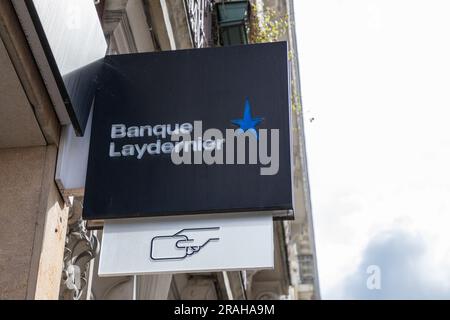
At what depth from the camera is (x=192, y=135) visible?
6.50 metres

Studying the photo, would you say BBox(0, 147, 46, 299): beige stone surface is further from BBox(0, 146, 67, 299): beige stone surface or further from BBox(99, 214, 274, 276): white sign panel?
BBox(99, 214, 274, 276): white sign panel

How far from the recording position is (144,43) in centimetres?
955

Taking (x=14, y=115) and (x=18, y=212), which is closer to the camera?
(x=18, y=212)

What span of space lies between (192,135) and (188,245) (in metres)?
0.84

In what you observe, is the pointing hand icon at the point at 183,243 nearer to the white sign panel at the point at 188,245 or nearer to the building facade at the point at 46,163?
the white sign panel at the point at 188,245

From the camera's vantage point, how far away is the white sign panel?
6.07m

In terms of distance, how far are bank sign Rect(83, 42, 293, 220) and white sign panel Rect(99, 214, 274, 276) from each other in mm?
87

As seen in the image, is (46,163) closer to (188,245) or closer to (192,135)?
(192,135)

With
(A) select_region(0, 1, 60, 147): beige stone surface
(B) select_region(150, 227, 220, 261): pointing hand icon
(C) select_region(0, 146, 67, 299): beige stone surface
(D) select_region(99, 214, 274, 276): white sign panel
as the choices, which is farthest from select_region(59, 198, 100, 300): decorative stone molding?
(B) select_region(150, 227, 220, 261): pointing hand icon

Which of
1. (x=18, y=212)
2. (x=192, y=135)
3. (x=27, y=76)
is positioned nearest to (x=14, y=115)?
(x=27, y=76)

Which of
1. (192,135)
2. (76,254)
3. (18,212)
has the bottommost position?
(18,212)

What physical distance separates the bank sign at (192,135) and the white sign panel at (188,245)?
87 millimetres

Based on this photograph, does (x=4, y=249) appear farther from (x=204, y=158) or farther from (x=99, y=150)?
(x=204, y=158)

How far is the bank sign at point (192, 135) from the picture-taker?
6270 mm
